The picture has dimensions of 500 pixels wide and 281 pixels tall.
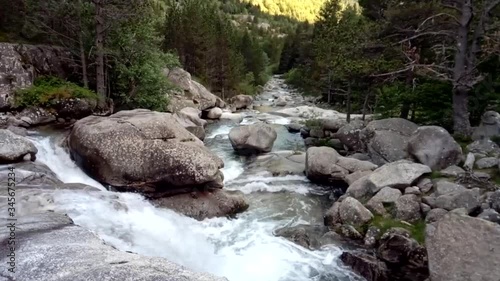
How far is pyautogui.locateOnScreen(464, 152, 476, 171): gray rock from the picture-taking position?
14064 millimetres

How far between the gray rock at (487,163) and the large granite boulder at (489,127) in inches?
104

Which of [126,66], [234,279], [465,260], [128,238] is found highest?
[126,66]

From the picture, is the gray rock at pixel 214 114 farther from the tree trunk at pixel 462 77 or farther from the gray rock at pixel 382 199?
the gray rock at pixel 382 199

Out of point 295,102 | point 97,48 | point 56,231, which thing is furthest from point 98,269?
point 295,102

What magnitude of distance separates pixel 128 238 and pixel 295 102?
45.8 m

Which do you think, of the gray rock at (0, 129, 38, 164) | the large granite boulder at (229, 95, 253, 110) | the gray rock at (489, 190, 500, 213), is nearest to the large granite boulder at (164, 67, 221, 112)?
the large granite boulder at (229, 95, 253, 110)

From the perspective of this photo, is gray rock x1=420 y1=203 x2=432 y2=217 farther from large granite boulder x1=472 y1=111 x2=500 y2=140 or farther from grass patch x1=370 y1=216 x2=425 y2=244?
large granite boulder x1=472 y1=111 x2=500 y2=140

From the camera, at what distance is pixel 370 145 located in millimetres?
18859

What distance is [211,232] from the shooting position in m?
12.9

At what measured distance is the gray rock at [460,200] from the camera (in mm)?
11438

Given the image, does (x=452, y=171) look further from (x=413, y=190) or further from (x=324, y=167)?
(x=324, y=167)

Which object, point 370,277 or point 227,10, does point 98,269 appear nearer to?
point 370,277

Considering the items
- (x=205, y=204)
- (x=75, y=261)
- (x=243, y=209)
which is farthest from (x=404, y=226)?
(x=75, y=261)

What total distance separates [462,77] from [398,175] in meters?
6.41
